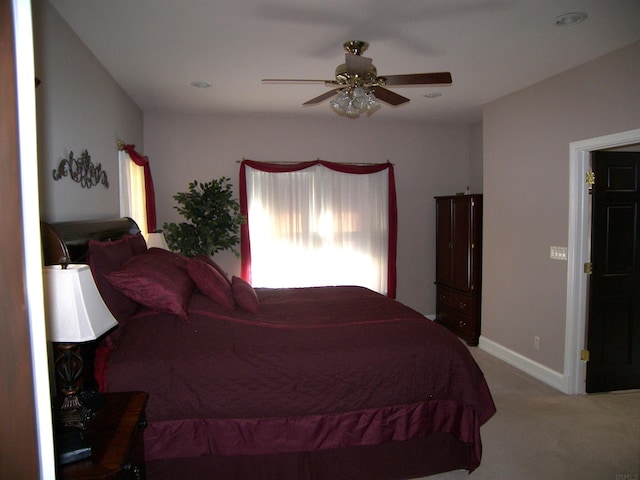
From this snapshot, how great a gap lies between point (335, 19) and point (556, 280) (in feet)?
9.34

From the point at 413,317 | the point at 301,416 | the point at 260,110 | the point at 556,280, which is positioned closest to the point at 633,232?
the point at 556,280

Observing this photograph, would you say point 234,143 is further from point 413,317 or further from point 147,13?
point 413,317

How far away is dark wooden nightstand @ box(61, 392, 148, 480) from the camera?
1.17 metres

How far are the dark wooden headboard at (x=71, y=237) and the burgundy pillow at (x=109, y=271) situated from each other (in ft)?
0.17

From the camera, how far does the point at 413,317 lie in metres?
2.44

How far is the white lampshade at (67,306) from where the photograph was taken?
3.99 ft

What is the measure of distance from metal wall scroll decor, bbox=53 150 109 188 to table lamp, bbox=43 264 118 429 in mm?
1209

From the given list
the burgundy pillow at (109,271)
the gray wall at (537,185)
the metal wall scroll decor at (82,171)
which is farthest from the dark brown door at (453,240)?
the metal wall scroll decor at (82,171)

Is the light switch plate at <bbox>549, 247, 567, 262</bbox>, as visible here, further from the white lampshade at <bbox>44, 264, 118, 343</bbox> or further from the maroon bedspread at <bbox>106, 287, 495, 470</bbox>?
the white lampshade at <bbox>44, 264, 118, 343</bbox>

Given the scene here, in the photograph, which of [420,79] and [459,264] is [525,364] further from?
[420,79]

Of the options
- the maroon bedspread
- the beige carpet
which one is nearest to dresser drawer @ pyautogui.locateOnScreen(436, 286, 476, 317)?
the beige carpet

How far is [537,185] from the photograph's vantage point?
3590 mm

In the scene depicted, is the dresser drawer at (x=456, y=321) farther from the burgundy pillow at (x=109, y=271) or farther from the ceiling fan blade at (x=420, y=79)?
the burgundy pillow at (x=109, y=271)

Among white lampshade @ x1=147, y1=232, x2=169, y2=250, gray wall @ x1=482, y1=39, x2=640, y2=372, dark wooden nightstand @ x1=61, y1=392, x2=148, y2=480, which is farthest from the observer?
white lampshade @ x1=147, y1=232, x2=169, y2=250
